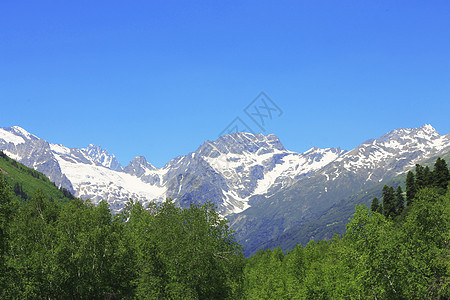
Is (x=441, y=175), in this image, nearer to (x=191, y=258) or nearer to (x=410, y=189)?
(x=410, y=189)

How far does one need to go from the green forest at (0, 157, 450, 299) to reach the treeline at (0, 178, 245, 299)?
136 mm

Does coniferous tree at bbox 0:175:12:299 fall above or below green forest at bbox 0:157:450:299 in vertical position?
above

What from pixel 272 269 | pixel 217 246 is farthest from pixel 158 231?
pixel 272 269

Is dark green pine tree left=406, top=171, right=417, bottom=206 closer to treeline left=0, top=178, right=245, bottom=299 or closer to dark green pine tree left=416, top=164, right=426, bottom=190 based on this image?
dark green pine tree left=416, top=164, right=426, bottom=190

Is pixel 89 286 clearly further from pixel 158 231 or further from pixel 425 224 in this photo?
pixel 425 224

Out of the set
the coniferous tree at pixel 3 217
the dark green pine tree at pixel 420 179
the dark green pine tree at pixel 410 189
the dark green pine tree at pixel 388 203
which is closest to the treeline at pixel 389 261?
the coniferous tree at pixel 3 217

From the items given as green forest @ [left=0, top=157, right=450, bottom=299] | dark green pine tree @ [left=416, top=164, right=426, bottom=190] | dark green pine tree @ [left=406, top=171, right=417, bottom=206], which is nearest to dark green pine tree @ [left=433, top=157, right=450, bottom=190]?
dark green pine tree @ [left=416, top=164, right=426, bottom=190]

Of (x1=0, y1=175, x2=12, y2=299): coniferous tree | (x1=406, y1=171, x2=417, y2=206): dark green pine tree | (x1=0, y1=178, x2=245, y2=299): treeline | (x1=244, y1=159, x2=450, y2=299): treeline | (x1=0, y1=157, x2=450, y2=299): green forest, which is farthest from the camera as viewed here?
(x1=406, y1=171, x2=417, y2=206): dark green pine tree

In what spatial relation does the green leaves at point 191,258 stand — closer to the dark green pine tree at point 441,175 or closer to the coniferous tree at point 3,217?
the coniferous tree at point 3,217

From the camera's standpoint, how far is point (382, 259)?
50906mm

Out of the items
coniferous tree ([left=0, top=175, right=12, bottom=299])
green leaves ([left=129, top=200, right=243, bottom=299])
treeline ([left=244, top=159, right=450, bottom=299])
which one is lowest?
treeline ([left=244, top=159, right=450, bottom=299])

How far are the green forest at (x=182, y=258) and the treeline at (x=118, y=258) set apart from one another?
0.45 feet

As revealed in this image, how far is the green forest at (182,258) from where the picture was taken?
49.8 metres

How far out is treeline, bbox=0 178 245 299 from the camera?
49.1 meters
